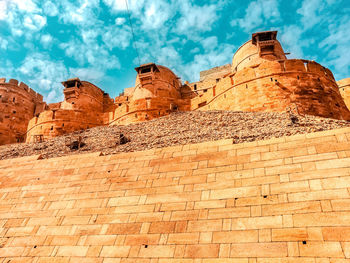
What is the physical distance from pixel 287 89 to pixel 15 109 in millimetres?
30060

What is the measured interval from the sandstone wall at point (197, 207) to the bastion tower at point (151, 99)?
43.9 feet

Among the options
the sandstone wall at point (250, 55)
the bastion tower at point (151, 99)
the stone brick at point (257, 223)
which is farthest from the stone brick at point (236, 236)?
the sandstone wall at point (250, 55)

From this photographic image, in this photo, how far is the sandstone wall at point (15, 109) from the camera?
30.5m

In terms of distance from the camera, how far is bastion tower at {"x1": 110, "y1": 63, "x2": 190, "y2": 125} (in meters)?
22.8

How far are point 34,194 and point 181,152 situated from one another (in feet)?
17.2

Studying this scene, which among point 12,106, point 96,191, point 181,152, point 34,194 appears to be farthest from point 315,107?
point 12,106

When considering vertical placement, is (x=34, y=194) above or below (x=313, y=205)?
above

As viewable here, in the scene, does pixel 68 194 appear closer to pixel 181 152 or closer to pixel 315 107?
pixel 181 152

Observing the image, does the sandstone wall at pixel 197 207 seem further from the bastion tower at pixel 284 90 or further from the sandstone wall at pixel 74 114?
the sandstone wall at pixel 74 114

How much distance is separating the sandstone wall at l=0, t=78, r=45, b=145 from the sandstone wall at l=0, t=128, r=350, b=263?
2452cm

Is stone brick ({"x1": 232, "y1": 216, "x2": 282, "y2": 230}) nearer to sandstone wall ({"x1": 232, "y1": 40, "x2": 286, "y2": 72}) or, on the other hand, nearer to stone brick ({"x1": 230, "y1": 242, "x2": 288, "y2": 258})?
stone brick ({"x1": 230, "y1": 242, "x2": 288, "y2": 258})

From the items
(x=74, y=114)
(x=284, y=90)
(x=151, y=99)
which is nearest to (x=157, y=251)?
(x=284, y=90)

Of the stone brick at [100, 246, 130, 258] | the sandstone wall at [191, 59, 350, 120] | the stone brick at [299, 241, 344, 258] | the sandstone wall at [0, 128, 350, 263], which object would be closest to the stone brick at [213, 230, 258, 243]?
the sandstone wall at [0, 128, 350, 263]

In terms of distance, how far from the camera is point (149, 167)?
873cm
